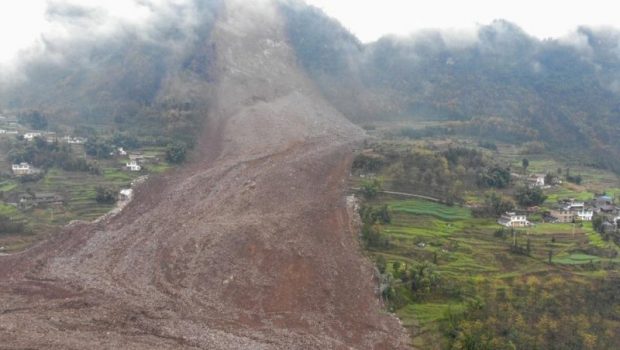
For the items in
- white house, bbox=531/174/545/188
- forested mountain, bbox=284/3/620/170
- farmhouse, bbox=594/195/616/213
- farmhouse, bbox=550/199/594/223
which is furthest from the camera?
forested mountain, bbox=284/3/620/170

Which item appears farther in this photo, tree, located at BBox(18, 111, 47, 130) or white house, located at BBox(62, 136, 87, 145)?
tree, located at BBox(18, 111, 47, 130)

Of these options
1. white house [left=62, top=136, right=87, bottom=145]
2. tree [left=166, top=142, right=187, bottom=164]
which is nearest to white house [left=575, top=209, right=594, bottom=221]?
tree [left=166, top=142, right=187, bottom=164]

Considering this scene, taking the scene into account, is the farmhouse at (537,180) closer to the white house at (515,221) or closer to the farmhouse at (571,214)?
the farmhouse at (571,214)

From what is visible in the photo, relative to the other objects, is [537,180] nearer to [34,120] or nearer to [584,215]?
[584,215]

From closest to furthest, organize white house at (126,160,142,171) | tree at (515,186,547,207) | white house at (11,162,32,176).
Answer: tree at (515,186,547,207)
white house at (11,162,32,176)
white house at (126,160,142,171)

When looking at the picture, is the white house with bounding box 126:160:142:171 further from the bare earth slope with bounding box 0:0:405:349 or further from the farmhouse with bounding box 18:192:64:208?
the farmhouse with bounding box 18:192:64:208

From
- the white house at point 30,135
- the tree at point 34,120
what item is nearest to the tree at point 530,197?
the white house at point 30,135

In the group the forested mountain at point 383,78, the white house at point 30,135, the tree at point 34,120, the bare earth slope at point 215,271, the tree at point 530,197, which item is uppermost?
the forested mountain at point 383,78
